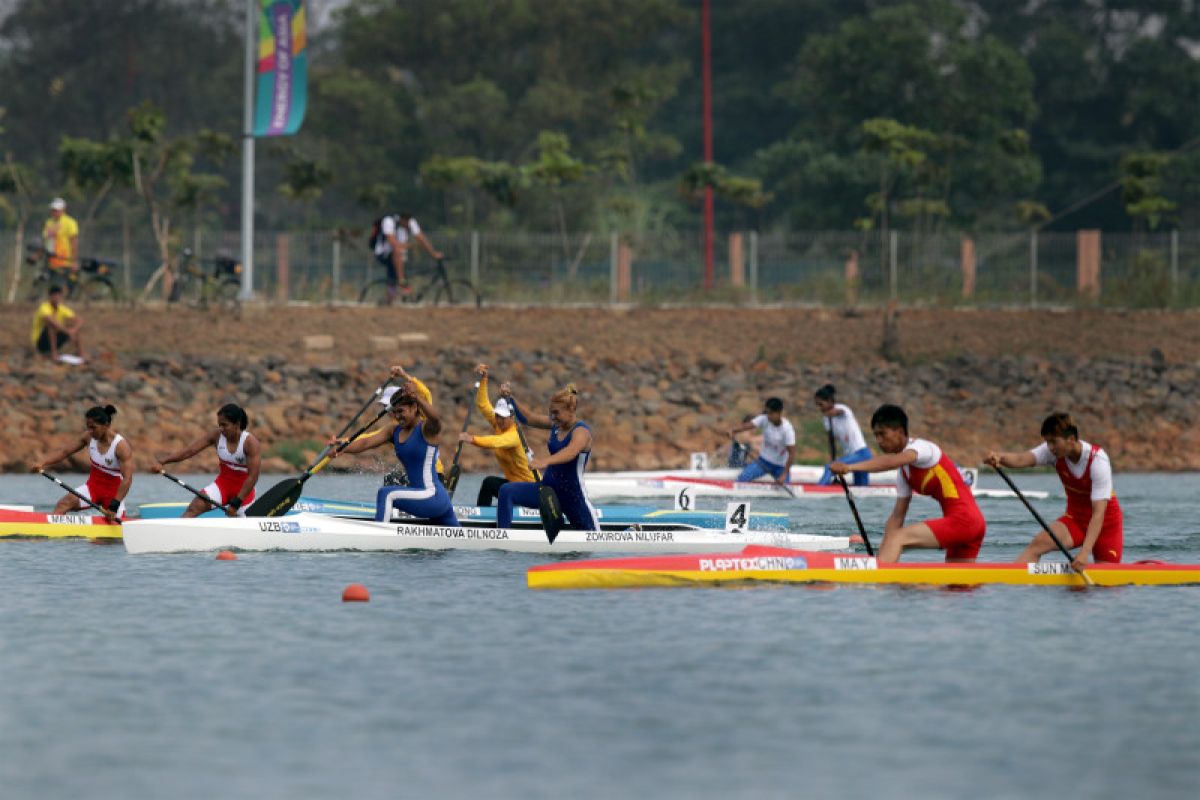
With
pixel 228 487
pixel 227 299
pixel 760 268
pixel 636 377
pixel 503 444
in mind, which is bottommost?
pixel 228 487

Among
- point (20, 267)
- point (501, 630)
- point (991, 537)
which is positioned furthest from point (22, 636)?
point (20, 267)

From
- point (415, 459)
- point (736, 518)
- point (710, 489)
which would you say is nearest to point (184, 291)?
point (710, 489)

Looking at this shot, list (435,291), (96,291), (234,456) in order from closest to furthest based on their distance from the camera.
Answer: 1. (234,456)
2. (96,291)
3. (435,291)

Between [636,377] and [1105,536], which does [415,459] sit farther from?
[636,377]

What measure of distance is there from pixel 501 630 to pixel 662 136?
158 ft

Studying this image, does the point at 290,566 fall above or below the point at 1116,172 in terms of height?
below

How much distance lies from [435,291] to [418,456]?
2503 cm

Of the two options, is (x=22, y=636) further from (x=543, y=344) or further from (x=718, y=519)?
(x=543, y=344)

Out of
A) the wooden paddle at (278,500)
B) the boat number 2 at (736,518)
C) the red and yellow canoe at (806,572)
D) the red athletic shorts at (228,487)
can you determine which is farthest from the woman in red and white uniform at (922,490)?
the red athletic shorts at (228,487)

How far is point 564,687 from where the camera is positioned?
13.5 metres

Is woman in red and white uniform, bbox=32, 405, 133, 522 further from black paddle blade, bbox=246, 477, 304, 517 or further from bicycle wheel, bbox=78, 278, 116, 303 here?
bicycle wheel, bbox=78, 278, 116, 303

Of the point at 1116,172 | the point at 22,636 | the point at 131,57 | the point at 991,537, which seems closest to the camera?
the point at 22,636

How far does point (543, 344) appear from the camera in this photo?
137ft

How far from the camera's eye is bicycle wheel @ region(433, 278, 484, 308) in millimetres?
42938
